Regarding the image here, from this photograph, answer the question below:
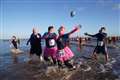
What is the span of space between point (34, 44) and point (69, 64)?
4.24m

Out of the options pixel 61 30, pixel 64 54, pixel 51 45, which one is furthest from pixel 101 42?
pixel 61 30

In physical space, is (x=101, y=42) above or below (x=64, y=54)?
above

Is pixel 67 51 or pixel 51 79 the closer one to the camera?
pixel 51 79

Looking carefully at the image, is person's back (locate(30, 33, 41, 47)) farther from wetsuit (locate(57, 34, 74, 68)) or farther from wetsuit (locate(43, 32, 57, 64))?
wetsuit (locate(57, 34, 74, 68))

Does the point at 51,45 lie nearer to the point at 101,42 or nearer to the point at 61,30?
the point at 61,30

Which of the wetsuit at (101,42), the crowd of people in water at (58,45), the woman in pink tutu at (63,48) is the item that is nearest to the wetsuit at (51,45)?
the crowd of people in water at (58,45)

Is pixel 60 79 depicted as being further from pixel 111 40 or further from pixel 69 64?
pixel 111 40

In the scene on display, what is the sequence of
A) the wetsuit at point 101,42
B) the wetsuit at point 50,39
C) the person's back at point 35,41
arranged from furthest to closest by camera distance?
the person's back at point 35,41 → the wetsuit at point 101,42 → the wetsuit at point 50,39

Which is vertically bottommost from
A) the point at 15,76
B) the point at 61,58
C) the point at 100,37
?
the point at 15,76

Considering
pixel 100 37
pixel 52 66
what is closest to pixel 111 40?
pixel 100 37

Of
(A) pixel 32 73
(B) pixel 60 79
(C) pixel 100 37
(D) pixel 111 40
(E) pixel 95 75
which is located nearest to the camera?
(B) pixel 60 79

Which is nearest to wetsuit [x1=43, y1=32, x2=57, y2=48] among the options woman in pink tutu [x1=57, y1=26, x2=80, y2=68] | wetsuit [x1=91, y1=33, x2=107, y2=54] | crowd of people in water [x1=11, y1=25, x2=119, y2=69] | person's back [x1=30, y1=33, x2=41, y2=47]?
crowd of people in water [x1=11, y1=25, x2=119, y2=69]

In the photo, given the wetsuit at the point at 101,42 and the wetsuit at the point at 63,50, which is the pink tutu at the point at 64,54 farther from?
the wetsuit at the point at 101,42

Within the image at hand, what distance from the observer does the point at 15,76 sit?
33.7 feet
